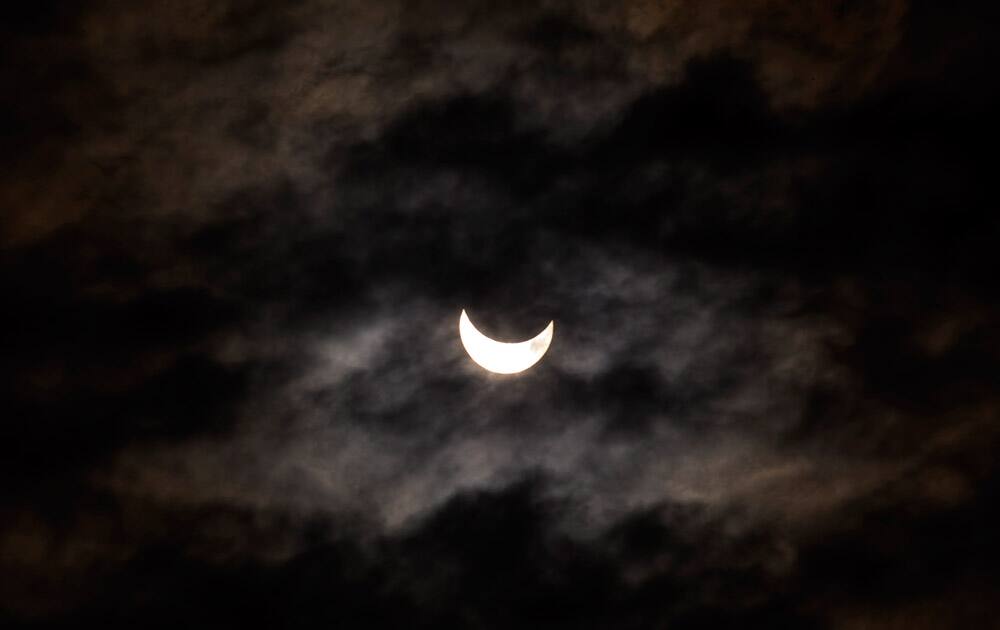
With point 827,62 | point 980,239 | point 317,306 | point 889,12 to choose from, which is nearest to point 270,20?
point 317,306

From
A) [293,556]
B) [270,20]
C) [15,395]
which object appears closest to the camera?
[270,20]

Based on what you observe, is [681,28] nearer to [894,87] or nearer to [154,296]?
[894,87]

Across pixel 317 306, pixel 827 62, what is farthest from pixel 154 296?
pixel 827 62

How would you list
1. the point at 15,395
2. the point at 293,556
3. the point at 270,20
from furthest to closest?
the point at 293,556 → the point at 15,395 → the point at 270,20

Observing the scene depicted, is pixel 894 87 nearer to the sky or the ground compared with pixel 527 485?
nearer to the sky

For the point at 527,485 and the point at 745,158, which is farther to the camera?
the point at 527,485

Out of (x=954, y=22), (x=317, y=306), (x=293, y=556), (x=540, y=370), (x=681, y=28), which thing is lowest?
(x=293, y=556)
